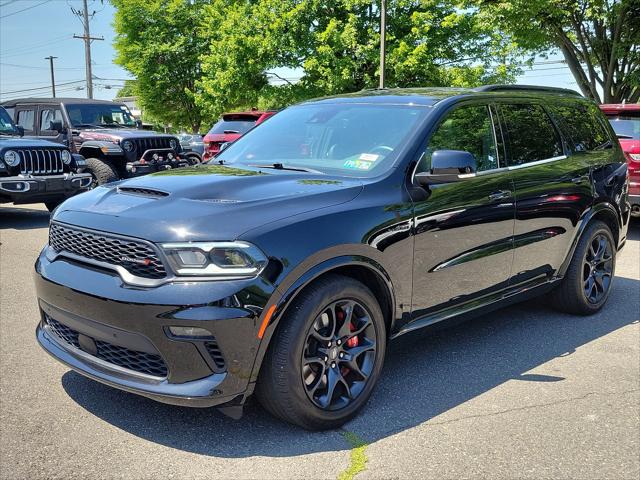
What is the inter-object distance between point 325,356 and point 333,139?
1567 millimetres

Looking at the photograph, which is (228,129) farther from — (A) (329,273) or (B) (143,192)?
(A) (329,273)

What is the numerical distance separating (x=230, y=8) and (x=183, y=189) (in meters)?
29.5

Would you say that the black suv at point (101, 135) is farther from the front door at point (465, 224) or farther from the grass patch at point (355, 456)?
the grass patch at point (355, 456)

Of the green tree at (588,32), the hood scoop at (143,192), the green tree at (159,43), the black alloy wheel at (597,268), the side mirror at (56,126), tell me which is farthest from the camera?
the green tree at (159,43)

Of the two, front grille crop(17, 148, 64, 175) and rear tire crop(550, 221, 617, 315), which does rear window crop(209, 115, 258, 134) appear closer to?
front grille crop(17, 148, 64, 175)

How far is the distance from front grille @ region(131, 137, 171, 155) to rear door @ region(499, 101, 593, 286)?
8.68 metres

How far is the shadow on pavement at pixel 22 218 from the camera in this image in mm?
9893

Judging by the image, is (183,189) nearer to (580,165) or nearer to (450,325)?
(450,325)

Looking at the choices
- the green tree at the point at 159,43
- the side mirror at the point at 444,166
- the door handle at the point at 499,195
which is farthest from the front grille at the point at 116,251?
the green tree at the point at 159,43

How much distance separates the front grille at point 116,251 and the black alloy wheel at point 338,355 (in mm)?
818

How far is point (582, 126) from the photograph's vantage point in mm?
5305

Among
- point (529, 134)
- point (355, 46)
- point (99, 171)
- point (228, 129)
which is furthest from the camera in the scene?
point (355, 46)

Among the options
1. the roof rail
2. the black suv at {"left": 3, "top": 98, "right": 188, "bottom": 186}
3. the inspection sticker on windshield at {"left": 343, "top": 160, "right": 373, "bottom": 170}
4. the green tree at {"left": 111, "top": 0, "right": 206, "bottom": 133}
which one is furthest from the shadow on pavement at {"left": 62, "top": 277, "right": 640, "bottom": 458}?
the green tree at {"left": 111, "top": 0, "right": 206, "bottom": 133}

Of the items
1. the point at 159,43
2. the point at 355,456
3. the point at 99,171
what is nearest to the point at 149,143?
the point at 99,171
